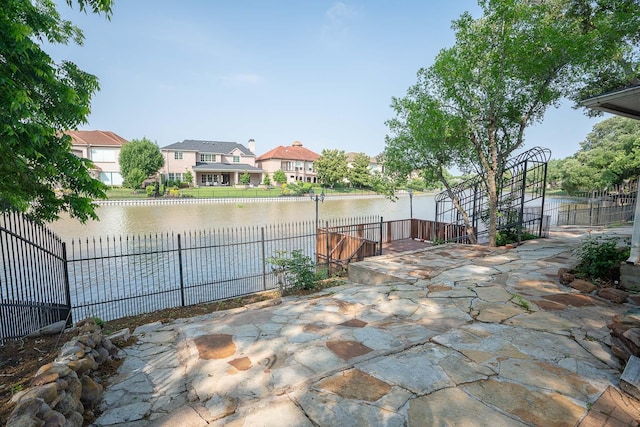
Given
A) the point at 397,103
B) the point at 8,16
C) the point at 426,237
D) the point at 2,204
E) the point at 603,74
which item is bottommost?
the point at 426,237

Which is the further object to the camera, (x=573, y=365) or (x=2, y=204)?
(x=2, y=204)

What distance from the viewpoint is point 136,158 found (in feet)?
128

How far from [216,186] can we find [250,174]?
267 inches

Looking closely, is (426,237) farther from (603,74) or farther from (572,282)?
(572,282)

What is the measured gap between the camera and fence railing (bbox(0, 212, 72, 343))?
165 inches

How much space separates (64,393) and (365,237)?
10.2 m

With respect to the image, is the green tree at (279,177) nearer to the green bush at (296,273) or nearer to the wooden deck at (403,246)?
the wooden deck at (403,246)

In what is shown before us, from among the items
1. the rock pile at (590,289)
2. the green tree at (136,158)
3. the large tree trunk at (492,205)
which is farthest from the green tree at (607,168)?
the green tree at (136,158)

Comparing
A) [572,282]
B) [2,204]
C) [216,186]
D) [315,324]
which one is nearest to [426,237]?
[572,282]

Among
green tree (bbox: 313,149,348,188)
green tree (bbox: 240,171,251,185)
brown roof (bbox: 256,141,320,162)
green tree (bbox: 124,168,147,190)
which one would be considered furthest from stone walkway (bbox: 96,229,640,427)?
brown roof (bbox: 256,141,320,162)

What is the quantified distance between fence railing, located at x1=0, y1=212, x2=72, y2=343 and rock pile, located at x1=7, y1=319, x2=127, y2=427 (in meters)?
2.02

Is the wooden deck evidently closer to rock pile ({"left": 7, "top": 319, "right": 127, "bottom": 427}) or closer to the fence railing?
the fence railing

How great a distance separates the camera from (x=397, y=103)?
1023 cm

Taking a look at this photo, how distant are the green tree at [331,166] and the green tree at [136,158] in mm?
24078
